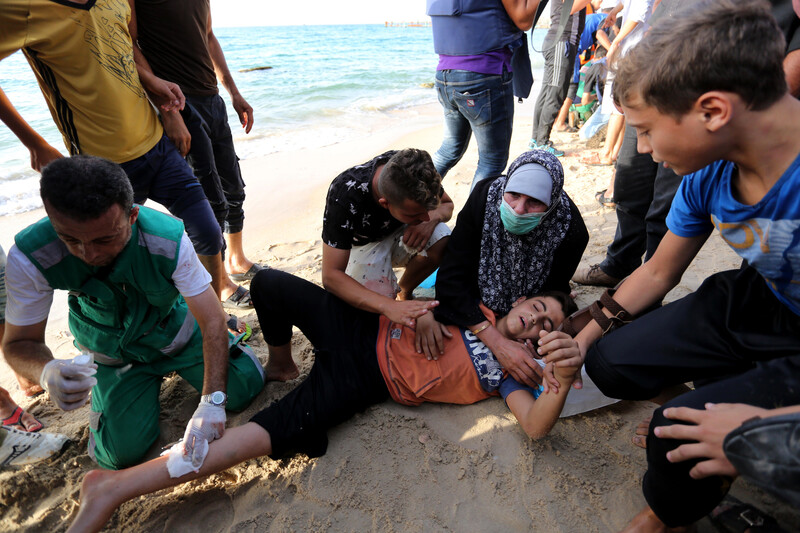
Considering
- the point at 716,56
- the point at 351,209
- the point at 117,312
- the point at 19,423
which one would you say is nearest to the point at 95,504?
the point at 117,312

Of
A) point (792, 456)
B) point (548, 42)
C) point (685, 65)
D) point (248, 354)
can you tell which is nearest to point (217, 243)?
point (248, 354)

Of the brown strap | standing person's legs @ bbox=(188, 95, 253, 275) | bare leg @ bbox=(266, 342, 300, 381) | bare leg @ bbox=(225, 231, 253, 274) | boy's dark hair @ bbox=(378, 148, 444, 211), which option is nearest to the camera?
the brown strap

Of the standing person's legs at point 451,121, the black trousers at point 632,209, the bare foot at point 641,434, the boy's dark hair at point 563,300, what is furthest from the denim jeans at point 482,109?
the bare foot at point 641,434

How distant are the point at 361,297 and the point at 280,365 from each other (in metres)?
0.56

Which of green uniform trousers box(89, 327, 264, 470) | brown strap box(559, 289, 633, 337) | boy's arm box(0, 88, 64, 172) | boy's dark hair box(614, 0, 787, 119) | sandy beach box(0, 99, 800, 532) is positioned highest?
boy's dark hair box(614, 0, 787, 119)

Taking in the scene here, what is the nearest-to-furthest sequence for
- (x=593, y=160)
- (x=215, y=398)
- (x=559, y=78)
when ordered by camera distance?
(x=215, y=398) → (x=559, y=78) → (x=593, y=160)

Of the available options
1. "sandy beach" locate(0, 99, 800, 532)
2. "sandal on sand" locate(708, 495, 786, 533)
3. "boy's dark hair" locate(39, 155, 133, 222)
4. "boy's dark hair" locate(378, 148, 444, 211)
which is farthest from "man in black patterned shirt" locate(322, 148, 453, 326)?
"sandal on sand" locate(708, 495, 786, 533)

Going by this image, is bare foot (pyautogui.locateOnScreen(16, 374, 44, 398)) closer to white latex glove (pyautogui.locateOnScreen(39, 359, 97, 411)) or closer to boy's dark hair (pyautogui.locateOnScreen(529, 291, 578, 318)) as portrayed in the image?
white latex glove (pyautogui.locateOnScreen(39, 359, 97, 411))

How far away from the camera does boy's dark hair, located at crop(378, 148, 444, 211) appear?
1992 millimetres

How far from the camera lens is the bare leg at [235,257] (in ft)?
10.7

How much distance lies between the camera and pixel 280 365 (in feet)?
7.52

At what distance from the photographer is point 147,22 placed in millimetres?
2627

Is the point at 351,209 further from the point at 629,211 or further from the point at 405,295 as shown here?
the point at 629,211

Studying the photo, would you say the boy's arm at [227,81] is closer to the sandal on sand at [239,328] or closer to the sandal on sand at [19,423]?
the sandal on sand at [239,328]
